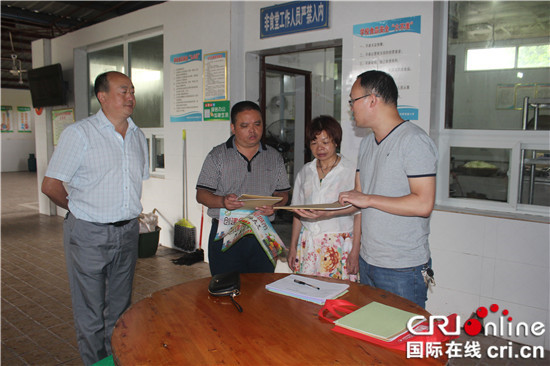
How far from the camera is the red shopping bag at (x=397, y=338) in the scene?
1.25m

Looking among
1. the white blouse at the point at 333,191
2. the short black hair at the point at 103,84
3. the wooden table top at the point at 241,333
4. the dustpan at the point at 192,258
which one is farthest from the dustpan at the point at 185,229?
the wooden table top at the point at 241,333

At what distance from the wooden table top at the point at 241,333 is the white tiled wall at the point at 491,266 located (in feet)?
5.20

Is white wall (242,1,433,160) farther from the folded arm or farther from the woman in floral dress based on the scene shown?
the folded arm

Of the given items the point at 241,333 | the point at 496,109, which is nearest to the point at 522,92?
the point at 496,109

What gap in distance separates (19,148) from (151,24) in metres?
14.5

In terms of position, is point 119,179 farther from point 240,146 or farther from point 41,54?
point 41,54

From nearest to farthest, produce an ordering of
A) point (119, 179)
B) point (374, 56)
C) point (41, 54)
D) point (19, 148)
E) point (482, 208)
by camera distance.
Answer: point (119, 179)
point (482, 208)
point (374, 56)
point (41, 54)
point (19, 148)

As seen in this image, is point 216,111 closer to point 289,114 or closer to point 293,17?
point 293,17

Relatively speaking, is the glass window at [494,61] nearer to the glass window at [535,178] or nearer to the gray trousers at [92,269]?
the glass window at [535,178]

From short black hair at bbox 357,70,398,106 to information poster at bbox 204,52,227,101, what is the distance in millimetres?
2890

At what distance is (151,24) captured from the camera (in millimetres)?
5387

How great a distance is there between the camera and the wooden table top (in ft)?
3.91

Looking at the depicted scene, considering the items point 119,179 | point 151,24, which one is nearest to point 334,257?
point 119,179

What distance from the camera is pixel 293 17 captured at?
3.83m
